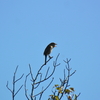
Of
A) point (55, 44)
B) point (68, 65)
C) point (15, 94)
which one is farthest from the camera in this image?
point (55, 44)

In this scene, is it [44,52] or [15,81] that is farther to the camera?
[44,52]

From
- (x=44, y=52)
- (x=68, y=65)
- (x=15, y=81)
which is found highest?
(x=44, y=52)

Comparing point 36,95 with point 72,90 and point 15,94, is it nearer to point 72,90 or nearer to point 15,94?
point 15,94

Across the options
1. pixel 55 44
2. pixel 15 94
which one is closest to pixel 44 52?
pixel 55 44

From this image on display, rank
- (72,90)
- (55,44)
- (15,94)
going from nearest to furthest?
(15,94)
(72,90)
(55,44)

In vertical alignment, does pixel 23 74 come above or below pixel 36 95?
above

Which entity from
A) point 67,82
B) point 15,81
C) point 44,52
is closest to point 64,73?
point 67,82

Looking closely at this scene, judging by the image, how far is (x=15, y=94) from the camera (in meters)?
4.87

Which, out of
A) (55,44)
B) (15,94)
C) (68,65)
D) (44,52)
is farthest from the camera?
(55,44)

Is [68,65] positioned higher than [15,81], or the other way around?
[68,65]

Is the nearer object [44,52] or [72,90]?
[72,90]

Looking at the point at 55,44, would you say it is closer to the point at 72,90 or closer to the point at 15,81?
the point at 72,90

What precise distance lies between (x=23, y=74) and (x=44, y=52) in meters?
5.10

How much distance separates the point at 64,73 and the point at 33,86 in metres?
0.90
